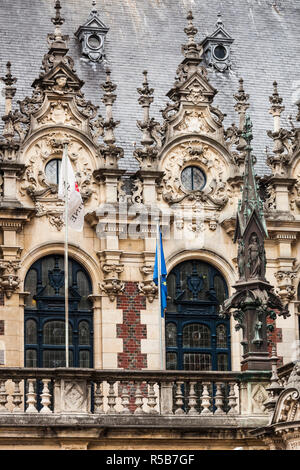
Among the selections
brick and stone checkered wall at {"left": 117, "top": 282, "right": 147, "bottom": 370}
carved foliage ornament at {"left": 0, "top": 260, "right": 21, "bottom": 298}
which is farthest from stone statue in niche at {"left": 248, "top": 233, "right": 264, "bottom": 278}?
carved foliage ornament at {"left": 0, "top": 260, "right": 21, "bottom": 298}

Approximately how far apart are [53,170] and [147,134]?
293 cm

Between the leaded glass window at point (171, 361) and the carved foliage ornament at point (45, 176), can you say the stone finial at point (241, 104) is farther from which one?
the leaded glass window at point (171, 361)

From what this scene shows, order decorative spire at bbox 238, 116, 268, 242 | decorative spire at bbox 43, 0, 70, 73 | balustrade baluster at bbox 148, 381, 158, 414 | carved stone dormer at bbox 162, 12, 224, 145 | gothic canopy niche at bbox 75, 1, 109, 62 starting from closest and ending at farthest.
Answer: balustrade baluster at bbox 148, 381, 158, 414
decorative spire at bbox 238, 116, 268, 242
decorative spire at bbox 43, 0, 70, 73
carved stone dormer at bbox 162, 12, 224, 145
gothic canopy niche at bbox 75, 1, 109, 62

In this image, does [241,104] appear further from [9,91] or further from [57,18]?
[9,91]

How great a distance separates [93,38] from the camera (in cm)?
4356

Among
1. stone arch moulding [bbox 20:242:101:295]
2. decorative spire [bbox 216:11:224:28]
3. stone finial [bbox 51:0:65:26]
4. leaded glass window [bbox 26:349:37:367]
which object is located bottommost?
leaded glass window [bbox 26:349:37:367]

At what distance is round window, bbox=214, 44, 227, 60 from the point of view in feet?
146

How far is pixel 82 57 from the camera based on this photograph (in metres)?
43.3

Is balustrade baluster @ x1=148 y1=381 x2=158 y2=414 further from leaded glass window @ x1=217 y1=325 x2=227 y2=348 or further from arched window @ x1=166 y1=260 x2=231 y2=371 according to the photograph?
leaded glass window @ x1=217 y1=325 x2=227 y2=348

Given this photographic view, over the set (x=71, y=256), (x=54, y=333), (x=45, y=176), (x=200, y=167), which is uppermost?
(x=200, y=167)

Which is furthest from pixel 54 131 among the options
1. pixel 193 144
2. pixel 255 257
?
pixel 255 257

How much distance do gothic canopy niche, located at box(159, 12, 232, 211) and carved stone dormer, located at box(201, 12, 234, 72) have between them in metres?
3.66

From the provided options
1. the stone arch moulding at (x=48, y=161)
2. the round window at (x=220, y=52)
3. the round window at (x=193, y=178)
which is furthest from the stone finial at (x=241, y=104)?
the stone arch moulding at (x=48, y=161)
